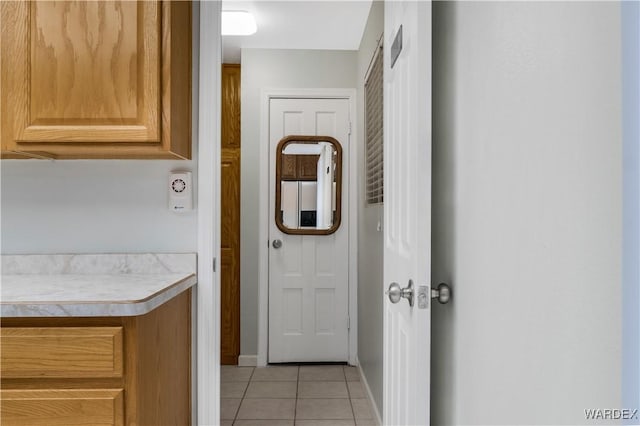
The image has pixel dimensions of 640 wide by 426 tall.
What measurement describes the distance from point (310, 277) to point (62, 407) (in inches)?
98.7

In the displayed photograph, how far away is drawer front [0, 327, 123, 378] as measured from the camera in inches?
46.3

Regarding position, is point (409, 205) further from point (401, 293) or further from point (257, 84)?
point (257, 84)

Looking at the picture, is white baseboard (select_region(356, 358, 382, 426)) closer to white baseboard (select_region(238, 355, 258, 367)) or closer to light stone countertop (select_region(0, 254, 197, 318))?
white baseboard (select_region(238, 355, 258, 367))

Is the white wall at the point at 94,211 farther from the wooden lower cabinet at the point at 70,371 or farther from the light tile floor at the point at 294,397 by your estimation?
the light tile floor at the point at 294,397

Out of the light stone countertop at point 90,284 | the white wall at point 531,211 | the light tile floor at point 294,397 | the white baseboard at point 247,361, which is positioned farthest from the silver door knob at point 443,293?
the white baseboard at point 247,361

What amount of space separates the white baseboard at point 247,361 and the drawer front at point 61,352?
2.52 m

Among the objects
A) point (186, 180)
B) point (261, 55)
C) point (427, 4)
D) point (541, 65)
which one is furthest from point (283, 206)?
point (541, 65)

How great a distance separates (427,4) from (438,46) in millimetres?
212

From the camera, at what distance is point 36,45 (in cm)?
144

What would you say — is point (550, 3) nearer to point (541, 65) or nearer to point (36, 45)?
point (541, 65)

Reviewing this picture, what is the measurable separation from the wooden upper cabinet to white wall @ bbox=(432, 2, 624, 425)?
2.89 feet

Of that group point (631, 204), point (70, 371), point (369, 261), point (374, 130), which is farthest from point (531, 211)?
point (369, 261)

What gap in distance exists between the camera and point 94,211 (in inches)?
68.2

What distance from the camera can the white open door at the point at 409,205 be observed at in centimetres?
113
